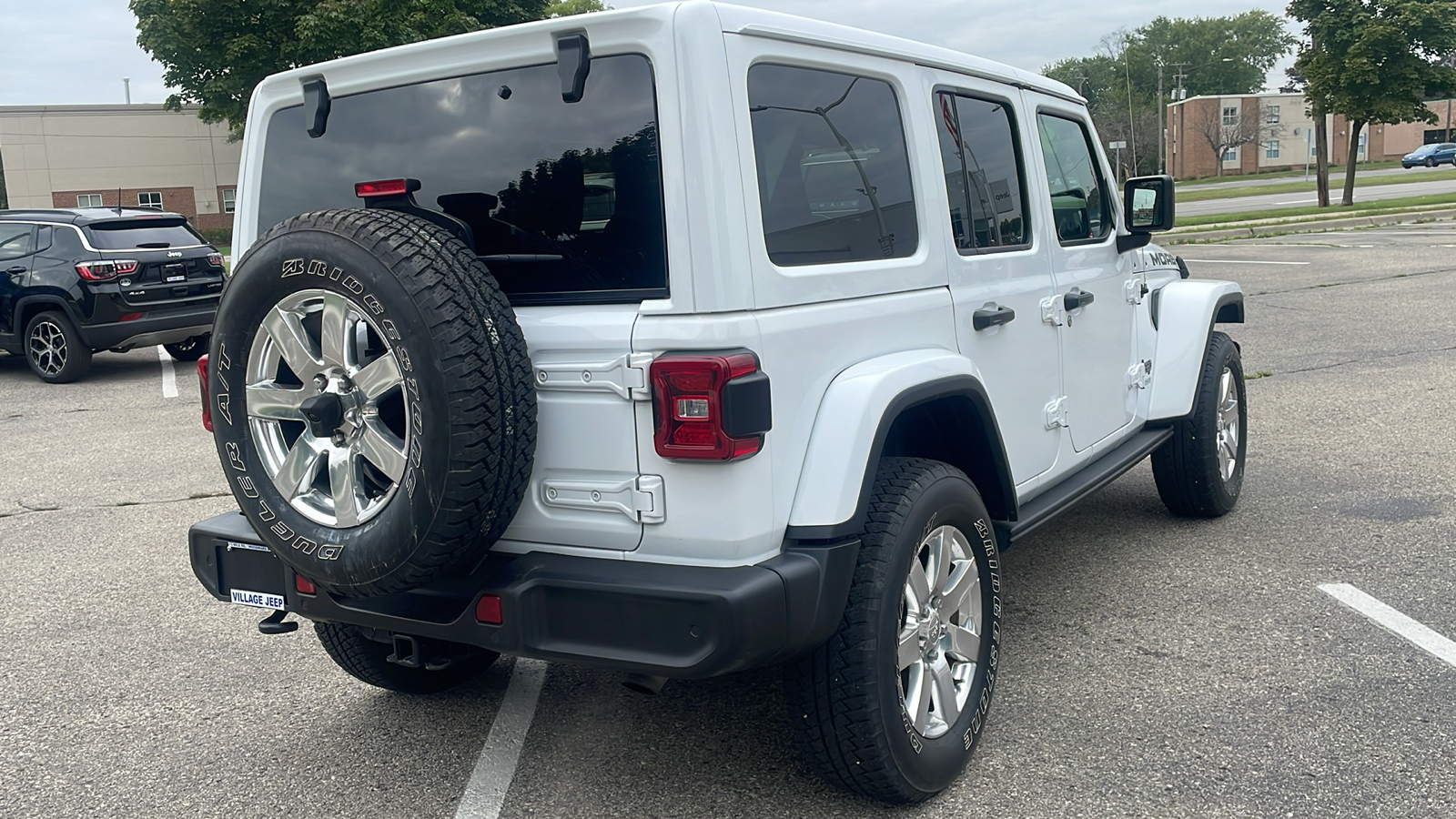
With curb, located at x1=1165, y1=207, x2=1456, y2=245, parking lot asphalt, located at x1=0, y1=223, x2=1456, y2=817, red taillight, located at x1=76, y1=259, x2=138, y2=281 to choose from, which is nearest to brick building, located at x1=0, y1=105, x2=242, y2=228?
curb, located at x1=1165, y1=207, x2=1456, y2=245

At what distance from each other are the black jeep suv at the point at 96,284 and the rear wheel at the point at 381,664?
8748mm

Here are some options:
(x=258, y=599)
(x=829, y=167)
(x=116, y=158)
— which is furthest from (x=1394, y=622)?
(x=116, y=158)

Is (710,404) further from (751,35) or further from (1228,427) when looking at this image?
(1228,427)

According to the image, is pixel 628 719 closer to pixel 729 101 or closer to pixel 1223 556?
pixel 729 101

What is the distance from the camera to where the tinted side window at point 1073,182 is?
4.38 meters

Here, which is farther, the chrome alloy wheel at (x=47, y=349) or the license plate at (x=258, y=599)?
the chrome alloy wheel at (x=47, y=349)

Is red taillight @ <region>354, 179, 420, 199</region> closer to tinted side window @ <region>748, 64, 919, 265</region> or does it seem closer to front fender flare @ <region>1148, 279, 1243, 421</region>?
tinted side window @ <region>748, 64, 919, 265</region>

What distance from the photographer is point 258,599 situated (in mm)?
3324

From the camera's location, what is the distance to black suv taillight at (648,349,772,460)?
2.62 metres

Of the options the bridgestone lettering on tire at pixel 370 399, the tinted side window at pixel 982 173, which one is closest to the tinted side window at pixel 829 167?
the tinted side window at pixel 982 173

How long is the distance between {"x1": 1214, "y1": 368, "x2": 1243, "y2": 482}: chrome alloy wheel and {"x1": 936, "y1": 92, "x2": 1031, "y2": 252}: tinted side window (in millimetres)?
2000

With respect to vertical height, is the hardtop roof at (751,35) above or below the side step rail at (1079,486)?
above

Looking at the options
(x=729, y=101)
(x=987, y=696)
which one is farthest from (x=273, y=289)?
(x=987, y=696)

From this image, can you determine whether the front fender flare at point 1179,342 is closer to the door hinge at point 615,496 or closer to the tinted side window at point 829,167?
the tinted side window at point 829,167
